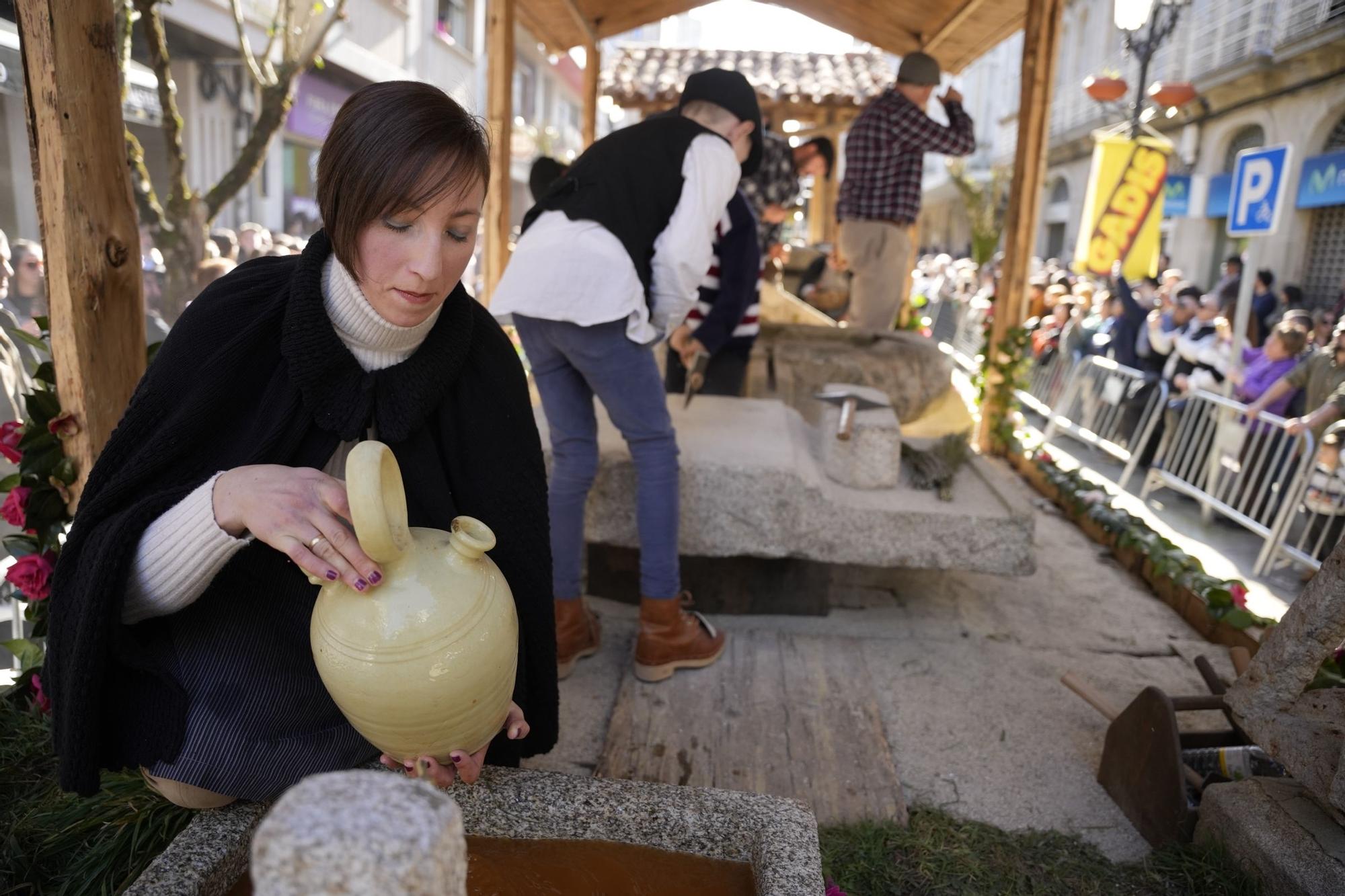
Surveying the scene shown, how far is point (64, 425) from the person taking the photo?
239 cm

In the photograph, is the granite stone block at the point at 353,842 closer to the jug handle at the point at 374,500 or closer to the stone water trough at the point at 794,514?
the jug handle at the point at 374,500

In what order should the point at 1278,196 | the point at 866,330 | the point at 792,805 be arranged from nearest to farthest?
the point at 792,805, the point at 1278,196, the point at 866,330

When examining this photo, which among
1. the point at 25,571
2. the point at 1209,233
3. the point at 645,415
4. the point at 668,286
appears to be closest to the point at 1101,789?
the point at 645,415

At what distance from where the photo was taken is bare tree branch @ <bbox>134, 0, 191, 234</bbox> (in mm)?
4184

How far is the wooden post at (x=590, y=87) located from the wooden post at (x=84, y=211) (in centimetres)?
601

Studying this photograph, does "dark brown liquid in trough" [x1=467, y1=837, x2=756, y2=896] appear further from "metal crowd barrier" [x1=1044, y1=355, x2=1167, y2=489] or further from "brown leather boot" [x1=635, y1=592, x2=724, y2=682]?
"metal crowd barrier" [x1=1044, y1=355, x2=1167, y2=489]

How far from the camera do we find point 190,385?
1624 mm

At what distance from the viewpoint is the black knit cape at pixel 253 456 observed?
154cm

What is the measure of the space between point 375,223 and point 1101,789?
8.43 feet

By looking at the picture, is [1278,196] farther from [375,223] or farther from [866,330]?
[375,223]

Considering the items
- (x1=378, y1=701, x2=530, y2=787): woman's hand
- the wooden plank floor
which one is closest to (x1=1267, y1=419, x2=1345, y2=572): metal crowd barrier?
the wooden plank floor

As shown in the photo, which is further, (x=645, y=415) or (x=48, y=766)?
(x=645, y=415)

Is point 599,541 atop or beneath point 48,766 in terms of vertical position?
atop

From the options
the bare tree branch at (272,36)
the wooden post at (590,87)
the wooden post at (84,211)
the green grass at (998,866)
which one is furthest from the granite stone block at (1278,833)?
the wooden post at (590,87)
